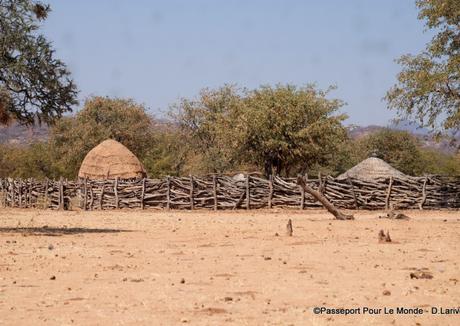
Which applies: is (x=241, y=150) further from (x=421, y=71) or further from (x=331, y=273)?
(x=331, y=273)

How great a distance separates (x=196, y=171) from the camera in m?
48.6

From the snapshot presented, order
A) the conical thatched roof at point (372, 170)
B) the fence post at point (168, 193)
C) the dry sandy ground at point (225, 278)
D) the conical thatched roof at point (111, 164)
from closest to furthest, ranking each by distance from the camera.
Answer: the dry sandy ground at point (225, 278)
the fence post at point (168, 193)
the conical thatched roof at point (372, 170)
the conical thatched roof at point (111, 164)

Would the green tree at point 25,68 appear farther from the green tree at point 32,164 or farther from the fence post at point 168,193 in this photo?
the green tree at point 32,164

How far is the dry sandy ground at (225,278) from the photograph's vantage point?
21.1 ft

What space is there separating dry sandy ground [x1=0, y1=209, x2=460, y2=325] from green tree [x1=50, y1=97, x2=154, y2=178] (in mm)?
41332

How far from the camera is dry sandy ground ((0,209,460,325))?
6.42 meters

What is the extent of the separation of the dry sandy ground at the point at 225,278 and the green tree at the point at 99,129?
4133 centimetres

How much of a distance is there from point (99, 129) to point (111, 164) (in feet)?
62.3

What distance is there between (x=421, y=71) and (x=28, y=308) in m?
20.9

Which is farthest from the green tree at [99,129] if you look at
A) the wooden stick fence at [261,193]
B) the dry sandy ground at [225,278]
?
the dry sandy ground at [225,278]

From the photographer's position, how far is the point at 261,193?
28.5m

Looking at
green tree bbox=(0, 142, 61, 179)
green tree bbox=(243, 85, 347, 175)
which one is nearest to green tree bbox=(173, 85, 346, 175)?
green tree bbox=(243, 85, 347, 175)

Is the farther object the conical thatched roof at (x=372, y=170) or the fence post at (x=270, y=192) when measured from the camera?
the conical thatched roof at (x=372, y=170)

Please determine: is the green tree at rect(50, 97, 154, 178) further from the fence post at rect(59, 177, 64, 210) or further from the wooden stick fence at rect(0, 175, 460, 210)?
the wooden stick fence at rect(0, 175, 460, 210)
